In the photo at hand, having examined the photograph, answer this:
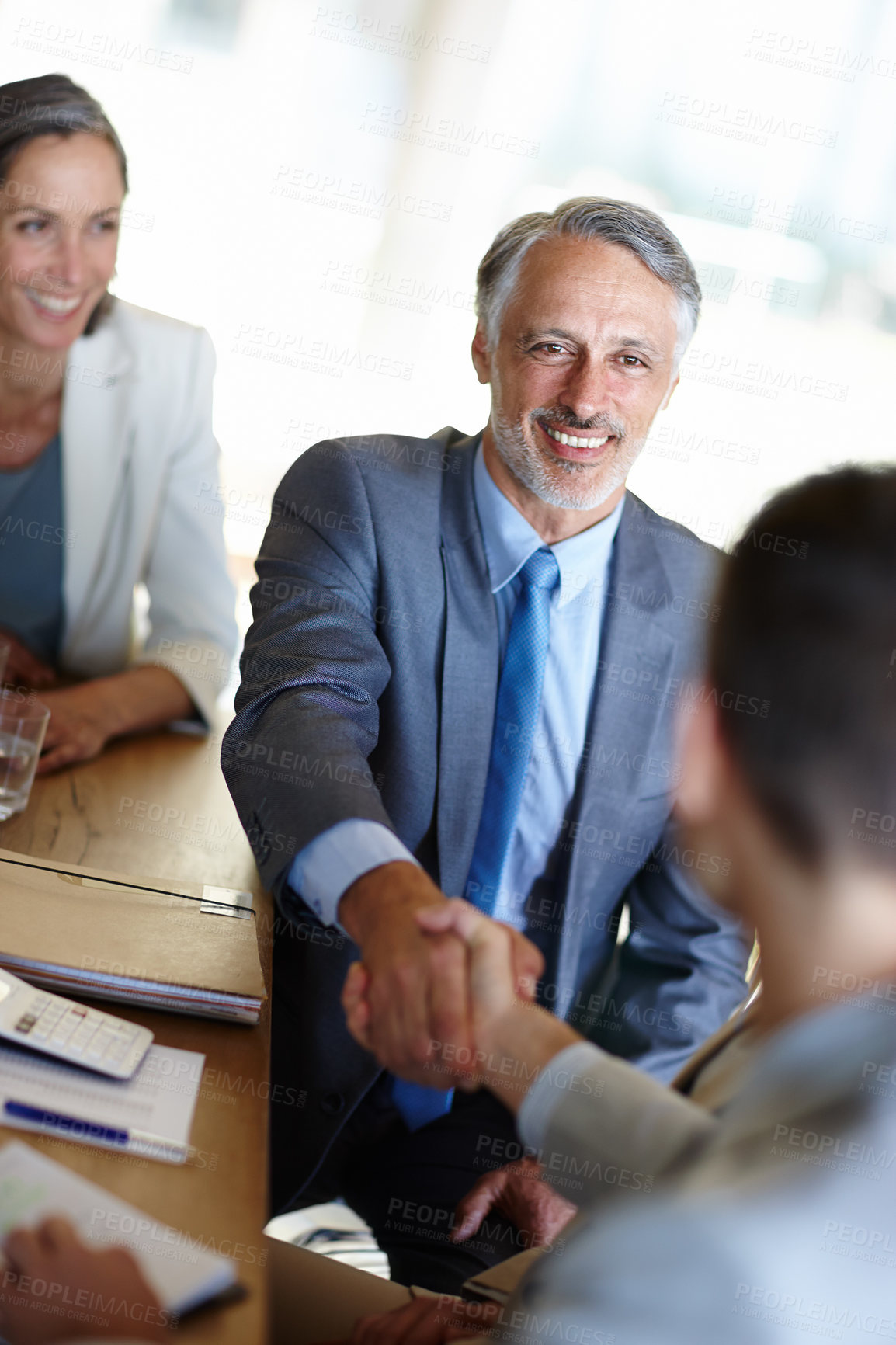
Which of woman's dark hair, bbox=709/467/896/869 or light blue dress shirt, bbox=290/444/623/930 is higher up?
woman's dark hair, bbox=709/467/896/869

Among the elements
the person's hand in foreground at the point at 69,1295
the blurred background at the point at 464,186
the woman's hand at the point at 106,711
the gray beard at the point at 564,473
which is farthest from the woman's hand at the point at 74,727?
the blurred background at the point at 464,186

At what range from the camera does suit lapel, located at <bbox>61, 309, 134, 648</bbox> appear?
2.22 m

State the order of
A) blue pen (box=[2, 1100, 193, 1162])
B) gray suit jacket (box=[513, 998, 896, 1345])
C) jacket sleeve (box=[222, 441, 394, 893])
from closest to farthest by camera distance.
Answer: gray suit jacket (box=[513, 998, 896, 1345]) < blue pen (box=[2, 1100, 193, 1162]) < jacket sleeve (box=[222, 441, 394, 893])

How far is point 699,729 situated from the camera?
2.30 feet

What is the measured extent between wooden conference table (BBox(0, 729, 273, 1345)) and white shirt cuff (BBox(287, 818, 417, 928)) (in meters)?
0.09

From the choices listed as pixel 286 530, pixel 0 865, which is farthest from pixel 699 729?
pixel 286 530

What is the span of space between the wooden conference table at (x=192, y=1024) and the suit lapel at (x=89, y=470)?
1.89 feet

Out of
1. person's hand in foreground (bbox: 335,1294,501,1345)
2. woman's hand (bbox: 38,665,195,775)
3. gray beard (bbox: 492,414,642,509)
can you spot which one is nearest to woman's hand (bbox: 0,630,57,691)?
woman's hand (bbox: 38,665,195,775)

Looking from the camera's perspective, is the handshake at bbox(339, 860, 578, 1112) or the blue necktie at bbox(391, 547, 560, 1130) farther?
the blue necktie at bbox(391, 547, 560, 1130)

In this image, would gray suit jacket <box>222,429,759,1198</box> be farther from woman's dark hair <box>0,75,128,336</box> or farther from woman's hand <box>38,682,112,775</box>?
woman's dark hair <box>0,75,128,336</box>

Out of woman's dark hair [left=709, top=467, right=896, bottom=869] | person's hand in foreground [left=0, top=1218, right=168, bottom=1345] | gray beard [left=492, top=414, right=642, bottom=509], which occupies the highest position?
woman's dark hair [left=709, top=467, right=896, bottom=869]

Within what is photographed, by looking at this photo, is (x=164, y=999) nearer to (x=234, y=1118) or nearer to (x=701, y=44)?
(x=234, y=1118)

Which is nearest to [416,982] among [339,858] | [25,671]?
[339,858]

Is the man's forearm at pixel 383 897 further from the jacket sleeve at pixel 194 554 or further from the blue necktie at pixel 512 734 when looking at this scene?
the jacket sleeve at pixel 194 554
